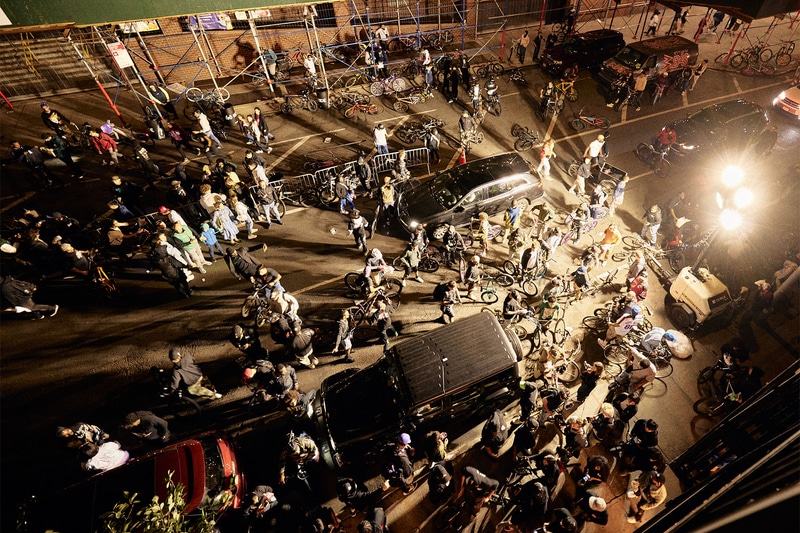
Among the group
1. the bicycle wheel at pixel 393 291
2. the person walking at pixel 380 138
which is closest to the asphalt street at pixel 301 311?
the bicycle wheel at pixel 393 291

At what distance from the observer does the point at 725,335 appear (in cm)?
969

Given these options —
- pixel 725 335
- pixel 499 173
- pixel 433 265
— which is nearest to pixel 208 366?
pixel 433 265

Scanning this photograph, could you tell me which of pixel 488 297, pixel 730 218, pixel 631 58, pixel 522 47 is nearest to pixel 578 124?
pixel 631 58

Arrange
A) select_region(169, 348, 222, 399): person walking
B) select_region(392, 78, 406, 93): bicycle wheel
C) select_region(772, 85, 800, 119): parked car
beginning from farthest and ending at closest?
1. select_region(392, 78, 406, 93): bicycle wheel
2. select_region(772, 85, 800, 119): parked car
3. select_region(169, 348, 222, 399): person walking

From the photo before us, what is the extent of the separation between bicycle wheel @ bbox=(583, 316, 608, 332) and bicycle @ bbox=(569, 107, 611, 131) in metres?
10.4

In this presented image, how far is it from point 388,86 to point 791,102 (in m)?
17.9

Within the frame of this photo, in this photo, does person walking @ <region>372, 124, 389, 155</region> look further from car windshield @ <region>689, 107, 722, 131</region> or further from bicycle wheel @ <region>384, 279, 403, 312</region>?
car windshield @ <region>689, 107, 722, 131</region>

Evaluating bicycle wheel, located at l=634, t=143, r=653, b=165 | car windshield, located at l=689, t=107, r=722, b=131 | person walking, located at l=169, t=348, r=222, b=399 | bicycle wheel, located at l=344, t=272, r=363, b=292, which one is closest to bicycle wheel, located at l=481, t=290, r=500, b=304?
bicycle wheel, located at l=344, t=272, r=363, b=292

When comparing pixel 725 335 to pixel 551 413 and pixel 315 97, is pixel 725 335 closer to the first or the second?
pixel 551 413

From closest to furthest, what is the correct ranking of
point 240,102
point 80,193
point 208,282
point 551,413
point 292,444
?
point 292,444, point 551,413, point 208,282, point 80,193, point 240,102

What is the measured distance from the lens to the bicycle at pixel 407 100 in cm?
1762

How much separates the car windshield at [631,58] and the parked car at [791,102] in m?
6.29

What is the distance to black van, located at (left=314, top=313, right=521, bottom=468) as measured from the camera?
23.6 ft

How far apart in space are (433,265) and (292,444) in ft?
20.9
